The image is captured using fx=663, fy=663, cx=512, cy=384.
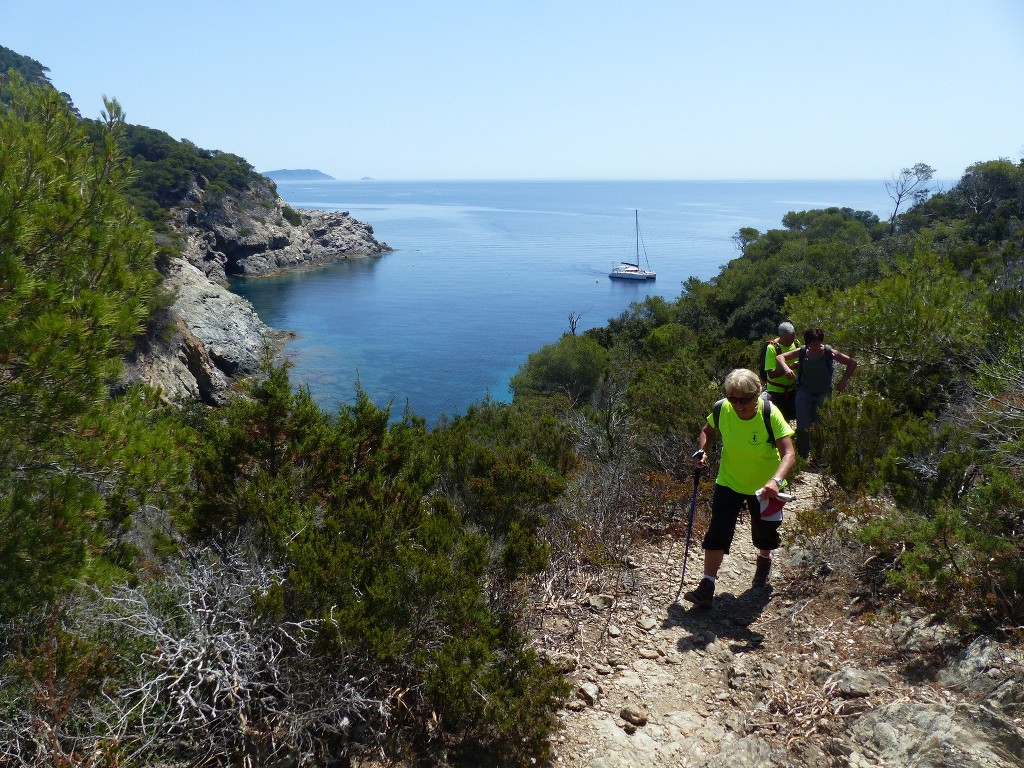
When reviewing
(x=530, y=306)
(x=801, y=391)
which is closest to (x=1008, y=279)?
(x=801, y=391)

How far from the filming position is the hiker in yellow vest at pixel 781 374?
20.3 feet

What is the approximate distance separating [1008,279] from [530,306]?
55.2 metres

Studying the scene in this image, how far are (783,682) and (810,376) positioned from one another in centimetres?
340

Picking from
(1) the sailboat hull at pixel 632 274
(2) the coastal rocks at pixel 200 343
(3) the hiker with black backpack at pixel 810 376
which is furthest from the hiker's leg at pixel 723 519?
(1) the sailboat hull at pixel 632 274

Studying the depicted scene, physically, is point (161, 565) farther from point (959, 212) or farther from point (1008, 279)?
point (959, 212)

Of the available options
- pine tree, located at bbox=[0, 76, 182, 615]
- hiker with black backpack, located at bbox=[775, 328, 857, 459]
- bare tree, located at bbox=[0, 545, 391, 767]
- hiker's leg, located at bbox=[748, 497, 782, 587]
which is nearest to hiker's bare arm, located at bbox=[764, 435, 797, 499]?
hiker's leg, located at bbox=[748, 497, 782, 587]

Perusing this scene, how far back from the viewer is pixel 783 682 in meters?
3.37

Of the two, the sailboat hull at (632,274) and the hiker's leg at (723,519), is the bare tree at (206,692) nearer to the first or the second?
the hiker's leg at (723,519)

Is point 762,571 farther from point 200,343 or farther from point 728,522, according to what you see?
point 200,343

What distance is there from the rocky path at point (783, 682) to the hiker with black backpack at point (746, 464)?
343 millimetres

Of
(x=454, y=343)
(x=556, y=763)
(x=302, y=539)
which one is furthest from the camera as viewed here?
(x=454, y=343)

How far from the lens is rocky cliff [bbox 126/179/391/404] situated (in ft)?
102

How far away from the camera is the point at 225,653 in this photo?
279 centimetres

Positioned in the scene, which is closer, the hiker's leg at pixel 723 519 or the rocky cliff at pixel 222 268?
the hiker's leg at pixel 723 519
